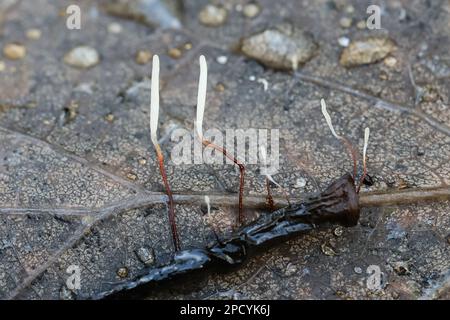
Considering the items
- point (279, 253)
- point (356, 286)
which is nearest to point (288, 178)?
point (279, 253)

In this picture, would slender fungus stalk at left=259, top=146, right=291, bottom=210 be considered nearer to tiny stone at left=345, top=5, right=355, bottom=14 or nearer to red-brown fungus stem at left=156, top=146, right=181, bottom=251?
red-brown fungus stem at left=156, top=146, right=181, bottom=251

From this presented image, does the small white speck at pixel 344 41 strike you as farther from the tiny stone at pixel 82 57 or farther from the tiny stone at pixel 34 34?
the tiny stone at pixel 34 34

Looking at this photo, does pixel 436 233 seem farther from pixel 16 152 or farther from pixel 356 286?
pixel 16 152

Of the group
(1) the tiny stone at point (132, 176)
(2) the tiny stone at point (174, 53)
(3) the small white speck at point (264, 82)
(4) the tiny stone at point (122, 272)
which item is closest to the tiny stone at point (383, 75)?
(3) the small white speck at point (264, 82)

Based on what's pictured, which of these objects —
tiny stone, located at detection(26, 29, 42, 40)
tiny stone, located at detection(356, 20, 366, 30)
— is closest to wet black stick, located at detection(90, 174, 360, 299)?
tiny stone, located at detection(356, 20, 366, 30)

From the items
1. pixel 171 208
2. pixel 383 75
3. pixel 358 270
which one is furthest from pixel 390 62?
pixel 171 208
